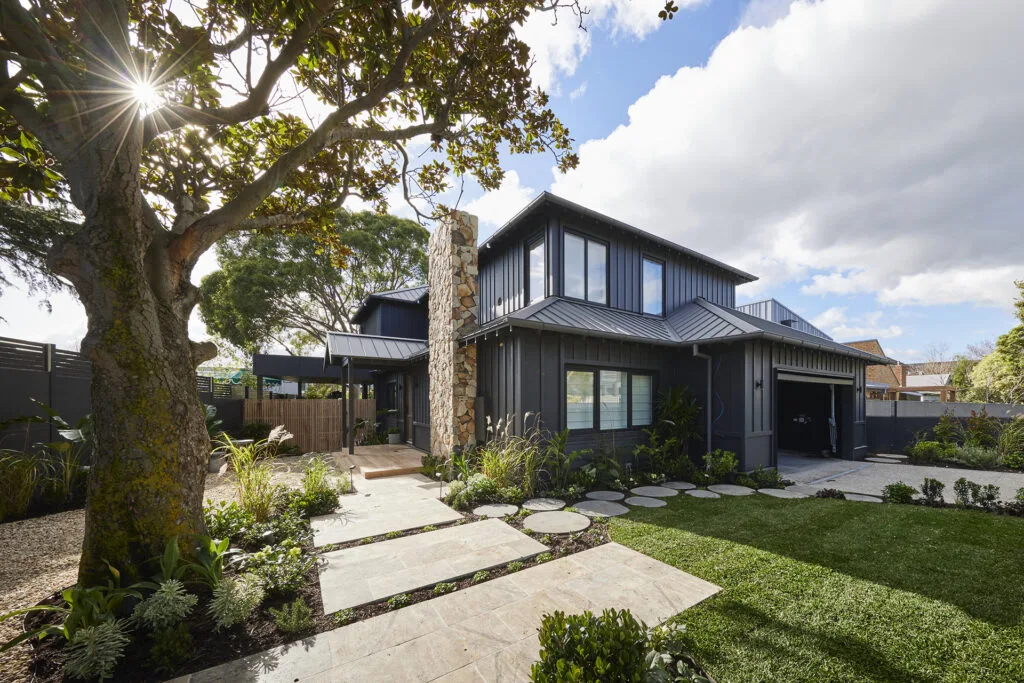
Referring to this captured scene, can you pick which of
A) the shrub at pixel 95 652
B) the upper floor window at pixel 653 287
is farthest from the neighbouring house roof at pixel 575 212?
the shrub at pixel 95 652

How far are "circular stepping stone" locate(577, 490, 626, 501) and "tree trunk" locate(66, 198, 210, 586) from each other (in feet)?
15.8

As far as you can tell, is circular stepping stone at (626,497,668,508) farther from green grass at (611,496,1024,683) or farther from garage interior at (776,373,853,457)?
garage interior at (776,373,853,457)

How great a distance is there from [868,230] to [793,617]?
10850 millimetres

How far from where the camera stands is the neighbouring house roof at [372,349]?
950 cm

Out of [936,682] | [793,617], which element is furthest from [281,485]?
[936,682]

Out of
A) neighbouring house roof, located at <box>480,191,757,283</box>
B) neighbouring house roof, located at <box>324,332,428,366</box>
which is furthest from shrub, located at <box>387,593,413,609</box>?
neighbouring house roof, located at <box>480,191,757,283</box>

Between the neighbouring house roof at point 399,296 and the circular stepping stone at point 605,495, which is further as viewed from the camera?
the neighbouring house roof at point 399,296

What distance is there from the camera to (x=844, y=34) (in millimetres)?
4676

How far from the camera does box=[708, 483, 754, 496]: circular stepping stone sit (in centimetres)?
599

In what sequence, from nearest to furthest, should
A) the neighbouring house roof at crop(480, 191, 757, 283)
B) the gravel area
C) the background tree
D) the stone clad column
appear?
the gravel area → the stone clad column → the neighbouring house roof at crop(480, 191, 757, 283) → the background tree

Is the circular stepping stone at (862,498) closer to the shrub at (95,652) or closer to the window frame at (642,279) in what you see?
the window frame at (642,279)

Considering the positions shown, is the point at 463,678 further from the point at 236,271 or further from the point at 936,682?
the point at 236,271

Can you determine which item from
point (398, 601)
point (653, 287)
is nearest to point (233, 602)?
point (398, 601)

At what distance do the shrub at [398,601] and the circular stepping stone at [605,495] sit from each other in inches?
135
